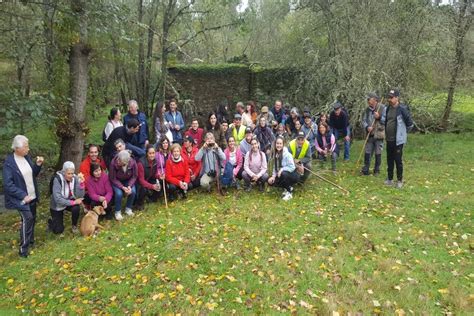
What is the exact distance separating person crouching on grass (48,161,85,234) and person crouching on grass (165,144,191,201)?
6.04 ft

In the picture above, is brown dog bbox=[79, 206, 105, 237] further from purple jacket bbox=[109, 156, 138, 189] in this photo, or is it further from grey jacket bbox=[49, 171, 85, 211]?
purple jacket bbox=[109, 156, 138, 189]

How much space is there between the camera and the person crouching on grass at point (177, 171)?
8.28m

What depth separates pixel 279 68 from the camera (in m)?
15.9

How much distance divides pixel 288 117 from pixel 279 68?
548 cm

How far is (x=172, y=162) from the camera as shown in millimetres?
8328

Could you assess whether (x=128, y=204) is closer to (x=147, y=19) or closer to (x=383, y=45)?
(x=383, y=45)

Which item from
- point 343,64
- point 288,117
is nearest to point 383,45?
point 343,64

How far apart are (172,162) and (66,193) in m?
2.25

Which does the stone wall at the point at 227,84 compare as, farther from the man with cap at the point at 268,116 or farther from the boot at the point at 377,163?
the boot at the point at 377,163

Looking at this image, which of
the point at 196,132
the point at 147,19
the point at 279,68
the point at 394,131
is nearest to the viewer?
the point at 394,131

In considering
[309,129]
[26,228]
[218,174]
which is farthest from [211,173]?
[26,228]

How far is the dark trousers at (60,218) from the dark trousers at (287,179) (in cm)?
412

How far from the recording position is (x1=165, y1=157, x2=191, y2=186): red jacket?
830 centimetres

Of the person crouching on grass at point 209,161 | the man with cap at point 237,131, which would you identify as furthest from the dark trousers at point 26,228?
the man with cap at point 237,131
